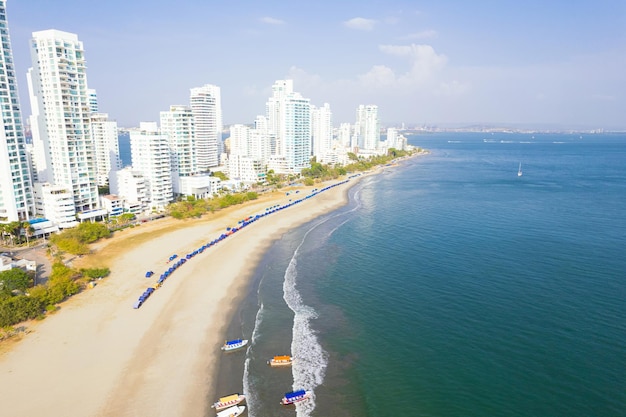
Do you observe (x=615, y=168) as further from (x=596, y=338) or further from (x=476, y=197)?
(x=596, y=338)

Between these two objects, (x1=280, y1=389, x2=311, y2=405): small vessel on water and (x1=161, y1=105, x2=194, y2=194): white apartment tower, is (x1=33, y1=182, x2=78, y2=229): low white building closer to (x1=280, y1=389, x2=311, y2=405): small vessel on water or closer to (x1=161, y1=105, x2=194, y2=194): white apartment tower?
(x1=161, y1=105, x2=194, y2=194): white apartment tower

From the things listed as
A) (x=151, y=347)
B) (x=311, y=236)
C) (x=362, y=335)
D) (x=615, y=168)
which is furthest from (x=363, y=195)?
(x=615, y=168)

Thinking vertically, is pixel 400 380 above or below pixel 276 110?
below

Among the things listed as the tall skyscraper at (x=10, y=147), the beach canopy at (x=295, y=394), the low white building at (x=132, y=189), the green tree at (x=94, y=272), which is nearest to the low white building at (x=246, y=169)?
the low white building at (x=132, y=189)

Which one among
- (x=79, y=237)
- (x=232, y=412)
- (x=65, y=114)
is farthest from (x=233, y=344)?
(x=65, y=114)

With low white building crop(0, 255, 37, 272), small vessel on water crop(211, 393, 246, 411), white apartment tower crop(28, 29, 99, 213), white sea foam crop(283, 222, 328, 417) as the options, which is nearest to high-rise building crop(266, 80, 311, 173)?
white apartment tower crop(28, 29, 99, 213)

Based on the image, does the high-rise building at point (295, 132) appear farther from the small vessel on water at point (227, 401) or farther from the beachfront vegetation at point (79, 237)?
the small vessel on water at point (227, 401)

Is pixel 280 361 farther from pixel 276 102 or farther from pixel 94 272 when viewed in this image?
pixel 276 102
